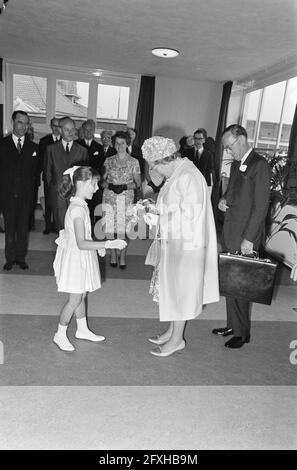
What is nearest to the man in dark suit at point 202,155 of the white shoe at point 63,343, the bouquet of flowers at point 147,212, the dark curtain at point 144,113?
the dark curtain at point 144,113

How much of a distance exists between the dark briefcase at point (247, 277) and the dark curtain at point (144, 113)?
299 inches

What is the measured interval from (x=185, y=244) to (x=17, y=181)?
2532 mm

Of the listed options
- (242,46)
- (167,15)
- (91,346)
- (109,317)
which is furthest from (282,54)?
(91,346)

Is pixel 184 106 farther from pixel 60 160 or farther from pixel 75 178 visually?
pixel 75 178

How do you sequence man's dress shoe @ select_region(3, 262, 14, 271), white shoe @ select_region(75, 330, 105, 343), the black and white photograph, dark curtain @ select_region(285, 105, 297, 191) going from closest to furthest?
the black and white photograph → white shoe @ select_region(75, 330, 105, 343) → man's dress shoe @ select_region(3, 262, 14, 271) → dark curtain @ select_region(285, 105, 297, 191)

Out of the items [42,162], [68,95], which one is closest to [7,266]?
[42,162]

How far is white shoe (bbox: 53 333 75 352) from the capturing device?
3.09 m

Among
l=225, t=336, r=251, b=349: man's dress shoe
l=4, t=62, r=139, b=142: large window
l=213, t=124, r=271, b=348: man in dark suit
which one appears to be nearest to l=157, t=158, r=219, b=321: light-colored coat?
l=213, t=124, r=271, b=348: man in dark suit

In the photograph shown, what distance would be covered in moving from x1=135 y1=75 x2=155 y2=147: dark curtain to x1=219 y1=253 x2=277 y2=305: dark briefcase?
7.59m

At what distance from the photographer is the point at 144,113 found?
10.4 metres

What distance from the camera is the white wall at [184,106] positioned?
10.5m

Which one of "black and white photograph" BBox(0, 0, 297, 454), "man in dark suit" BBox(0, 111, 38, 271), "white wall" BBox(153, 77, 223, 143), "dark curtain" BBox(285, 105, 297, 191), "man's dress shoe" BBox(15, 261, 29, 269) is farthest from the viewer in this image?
"white wall" BBox(153, 77, 223, 143)

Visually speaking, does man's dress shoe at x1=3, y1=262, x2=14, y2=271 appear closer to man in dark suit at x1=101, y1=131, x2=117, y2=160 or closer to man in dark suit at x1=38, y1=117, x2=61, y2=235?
man in dark suit at x1=38, y1=117, x2=61, y2=235

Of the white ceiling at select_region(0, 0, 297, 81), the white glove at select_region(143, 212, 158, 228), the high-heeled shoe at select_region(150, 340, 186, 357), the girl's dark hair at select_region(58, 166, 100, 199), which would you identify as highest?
the white ceiling at select_region(0, 0, 297, 81)
